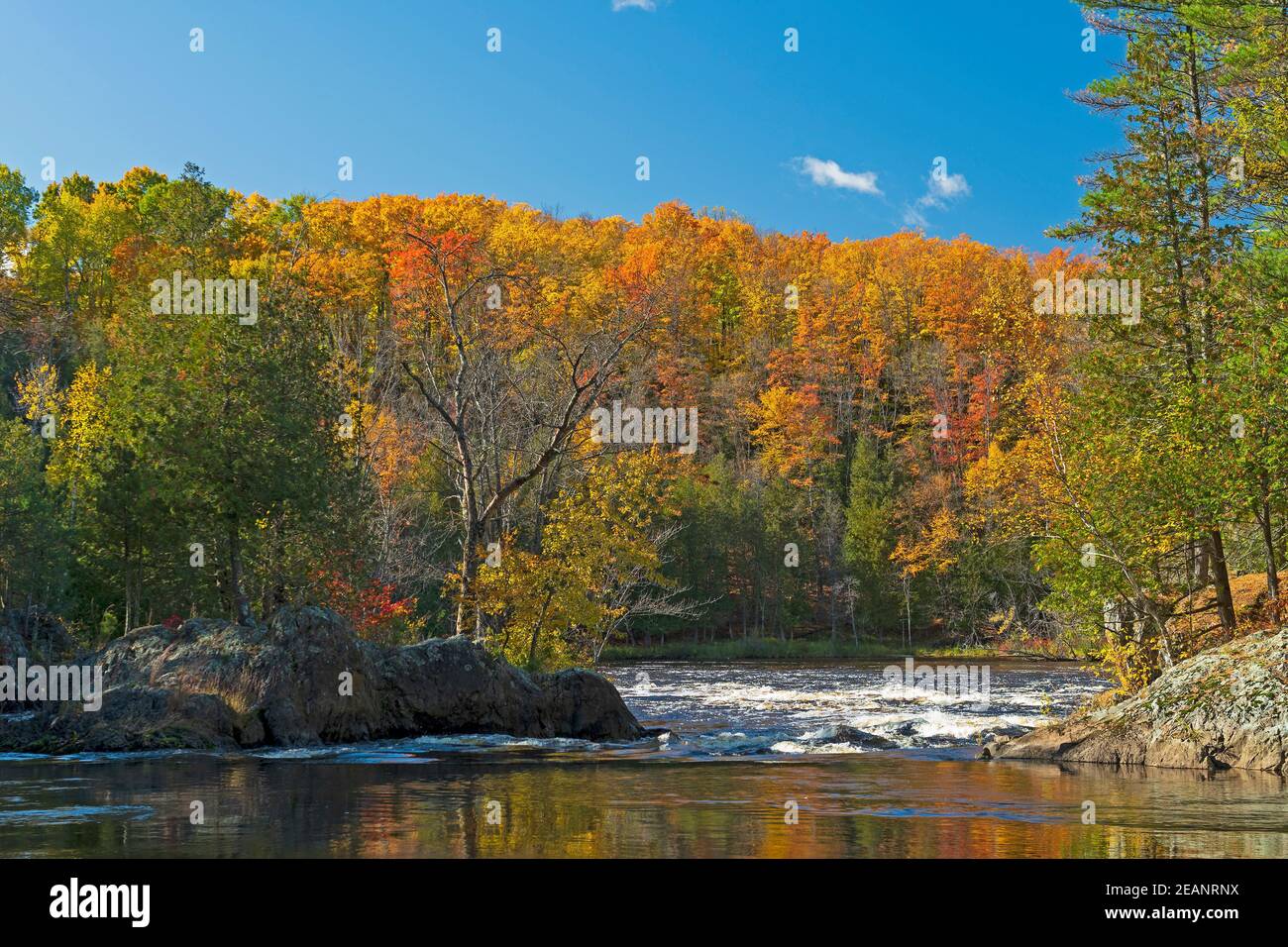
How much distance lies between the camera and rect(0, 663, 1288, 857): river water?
1062 centimetres

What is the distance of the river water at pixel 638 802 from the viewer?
418 inches

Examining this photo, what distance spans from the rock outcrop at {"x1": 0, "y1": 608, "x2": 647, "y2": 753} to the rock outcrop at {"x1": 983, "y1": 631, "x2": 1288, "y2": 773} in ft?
30.2

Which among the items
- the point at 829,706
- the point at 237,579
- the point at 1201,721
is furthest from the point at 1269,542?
the point at 237,579

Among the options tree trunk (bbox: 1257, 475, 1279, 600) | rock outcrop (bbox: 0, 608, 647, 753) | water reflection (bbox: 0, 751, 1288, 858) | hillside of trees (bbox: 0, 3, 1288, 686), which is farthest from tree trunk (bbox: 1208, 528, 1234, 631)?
rock outcrop (bbox: 0, 608, 647, 753)

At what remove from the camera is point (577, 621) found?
102ft

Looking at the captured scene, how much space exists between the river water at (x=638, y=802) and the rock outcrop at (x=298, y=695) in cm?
97

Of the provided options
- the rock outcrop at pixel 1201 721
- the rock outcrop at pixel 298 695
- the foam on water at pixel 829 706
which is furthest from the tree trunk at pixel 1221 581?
the rock outcrop at pixel 298 695

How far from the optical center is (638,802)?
557 inches

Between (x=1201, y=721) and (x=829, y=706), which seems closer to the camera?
(x=1201, y=721)

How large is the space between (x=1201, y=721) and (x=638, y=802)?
1002 centimetres

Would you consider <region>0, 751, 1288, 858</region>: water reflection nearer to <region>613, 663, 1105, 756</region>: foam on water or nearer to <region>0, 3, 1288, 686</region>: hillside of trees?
<region>613, 663, 1105, 756</region>: foam on water

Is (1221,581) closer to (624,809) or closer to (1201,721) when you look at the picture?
(1201,721)

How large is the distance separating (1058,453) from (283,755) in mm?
15253
